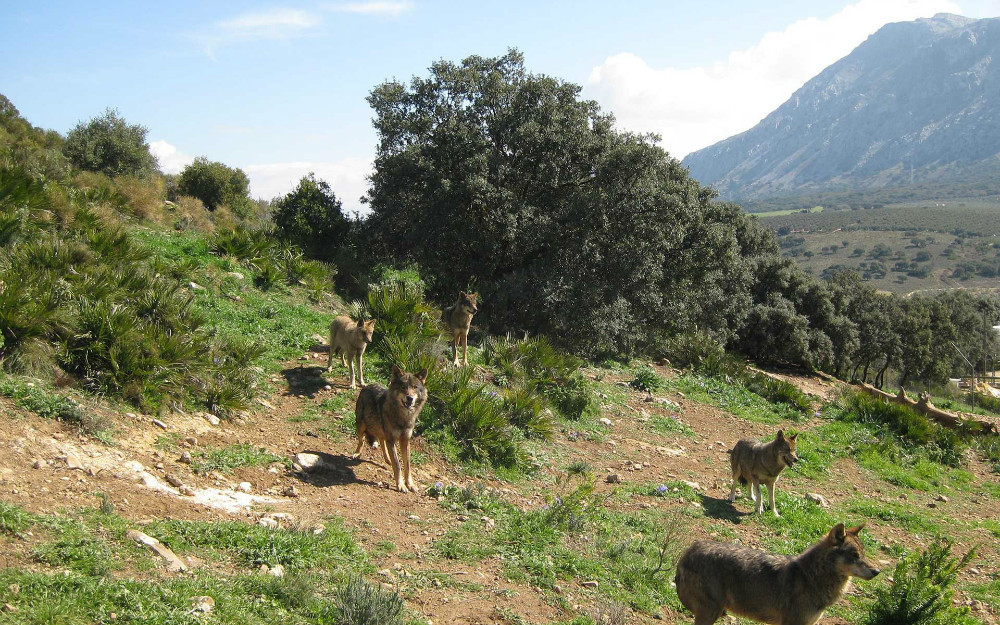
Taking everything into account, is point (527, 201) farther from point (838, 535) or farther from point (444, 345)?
point (838, 535)

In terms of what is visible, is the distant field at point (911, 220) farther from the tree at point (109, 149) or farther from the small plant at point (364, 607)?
the small plant at point (364, 607)

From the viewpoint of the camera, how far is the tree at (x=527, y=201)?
1792 cm

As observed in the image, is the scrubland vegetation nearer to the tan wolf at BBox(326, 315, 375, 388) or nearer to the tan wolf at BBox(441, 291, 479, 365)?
the tan wolf at BBox(441, 291, 479, 365)

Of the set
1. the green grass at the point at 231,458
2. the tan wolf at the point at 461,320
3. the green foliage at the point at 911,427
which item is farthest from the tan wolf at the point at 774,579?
the green foliage at the point at 911,427

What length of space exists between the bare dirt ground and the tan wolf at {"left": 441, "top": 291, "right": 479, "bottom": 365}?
9.12 ft

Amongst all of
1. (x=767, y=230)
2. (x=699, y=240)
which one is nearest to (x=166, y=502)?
(x=699, y=240)

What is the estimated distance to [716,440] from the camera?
13969mm

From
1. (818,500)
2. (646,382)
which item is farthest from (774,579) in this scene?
(646,382)

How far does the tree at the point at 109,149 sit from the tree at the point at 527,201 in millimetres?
12988

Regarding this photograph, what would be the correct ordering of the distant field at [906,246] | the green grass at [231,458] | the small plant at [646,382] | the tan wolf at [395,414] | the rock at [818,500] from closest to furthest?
the green grass at [231,458] < the tan wolf at [395,414] < the rock at [818,500] < the small plant at [646,382] < the distant field at [906,246]

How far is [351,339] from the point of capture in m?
10.7

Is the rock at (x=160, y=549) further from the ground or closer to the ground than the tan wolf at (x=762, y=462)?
further from the ground

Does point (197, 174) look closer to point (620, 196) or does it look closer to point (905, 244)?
point (620, 196)

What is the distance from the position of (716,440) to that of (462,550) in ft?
29.7
